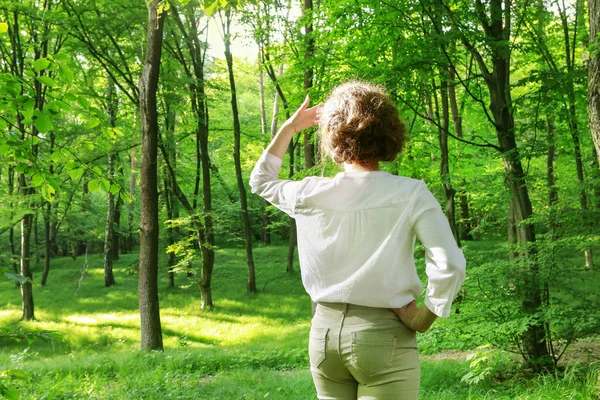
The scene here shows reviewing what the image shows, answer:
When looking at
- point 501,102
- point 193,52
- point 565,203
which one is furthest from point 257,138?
point 565,203

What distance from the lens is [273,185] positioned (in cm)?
204

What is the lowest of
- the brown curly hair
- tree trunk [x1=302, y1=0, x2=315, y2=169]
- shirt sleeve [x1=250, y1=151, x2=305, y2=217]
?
shirt sleeve [x1=250, y1=151, x2=305, y2=217]

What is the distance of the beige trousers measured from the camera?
5.32ft

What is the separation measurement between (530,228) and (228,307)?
1261cm

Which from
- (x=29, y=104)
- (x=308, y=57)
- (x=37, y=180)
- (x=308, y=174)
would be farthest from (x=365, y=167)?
(x=308, y=57)

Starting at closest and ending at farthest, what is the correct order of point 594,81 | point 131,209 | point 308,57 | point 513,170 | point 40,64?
point 40,64 → point 594,81 → point 513,170 → point 308,57 → point 131,209

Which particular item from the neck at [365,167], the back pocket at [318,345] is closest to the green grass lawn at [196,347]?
the back pocket at [318,345]

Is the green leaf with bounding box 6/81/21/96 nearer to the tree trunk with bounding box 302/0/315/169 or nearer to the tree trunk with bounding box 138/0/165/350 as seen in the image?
the tree trunk with bounding box 302/0/315/169

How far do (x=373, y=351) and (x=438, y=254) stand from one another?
39 cm

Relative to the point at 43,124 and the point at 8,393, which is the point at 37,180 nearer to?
the point at 43,124

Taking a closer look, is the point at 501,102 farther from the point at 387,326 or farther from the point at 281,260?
the point at 281,260

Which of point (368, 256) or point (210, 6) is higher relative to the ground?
point (210, 6)

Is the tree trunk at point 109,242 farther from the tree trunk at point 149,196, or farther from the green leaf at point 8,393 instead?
the green leaf at point 8,393

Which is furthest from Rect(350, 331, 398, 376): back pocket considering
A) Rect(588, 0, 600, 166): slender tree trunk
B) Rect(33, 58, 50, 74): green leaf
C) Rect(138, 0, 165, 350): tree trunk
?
Rect(138, 0, 165, 350): tree trunk
